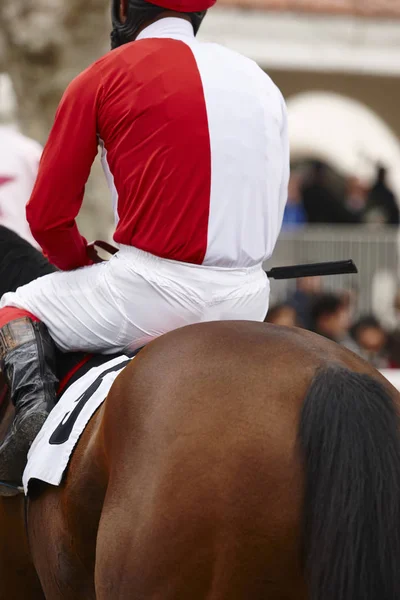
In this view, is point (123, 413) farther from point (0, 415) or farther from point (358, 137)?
point (358, 137)

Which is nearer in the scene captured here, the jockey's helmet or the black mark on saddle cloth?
the black mark on saddle cloth

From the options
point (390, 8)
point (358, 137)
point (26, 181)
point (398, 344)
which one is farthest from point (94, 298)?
point (358, 137)

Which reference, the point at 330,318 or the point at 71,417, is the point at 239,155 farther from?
the point at 330,318

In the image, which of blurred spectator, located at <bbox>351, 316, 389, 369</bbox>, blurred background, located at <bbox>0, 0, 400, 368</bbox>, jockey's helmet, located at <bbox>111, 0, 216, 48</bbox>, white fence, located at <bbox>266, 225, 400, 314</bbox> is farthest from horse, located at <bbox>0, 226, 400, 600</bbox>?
white fence, located at <bbox>266, 225, 400, 314</bbox>

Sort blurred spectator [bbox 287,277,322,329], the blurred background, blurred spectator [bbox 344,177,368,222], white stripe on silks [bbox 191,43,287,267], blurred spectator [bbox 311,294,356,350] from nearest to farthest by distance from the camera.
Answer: white stripe on silks [bbox 191,43,287,267], the blurred background, blurred spectator [bbox 311,294,356,350], blurred spectator [bbox 287,277,322,329], blurred spectator [bbox 344,177,368,222]

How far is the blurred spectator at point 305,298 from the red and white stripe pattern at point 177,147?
21.8ft

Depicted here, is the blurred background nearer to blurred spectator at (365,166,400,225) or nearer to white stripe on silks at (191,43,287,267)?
blurred spectator at (365,166,400,225)

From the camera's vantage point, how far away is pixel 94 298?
351cm

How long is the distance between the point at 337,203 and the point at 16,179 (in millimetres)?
8804

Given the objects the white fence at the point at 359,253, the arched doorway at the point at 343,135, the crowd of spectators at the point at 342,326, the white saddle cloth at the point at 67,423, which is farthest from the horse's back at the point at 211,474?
the arched doorway at the point at 343,135

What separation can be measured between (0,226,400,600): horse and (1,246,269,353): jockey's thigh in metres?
0.32

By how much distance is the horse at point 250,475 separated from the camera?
8.99 feet

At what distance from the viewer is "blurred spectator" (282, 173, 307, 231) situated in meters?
12.9

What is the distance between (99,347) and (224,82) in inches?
34.4
